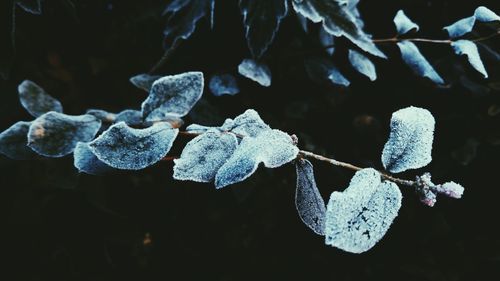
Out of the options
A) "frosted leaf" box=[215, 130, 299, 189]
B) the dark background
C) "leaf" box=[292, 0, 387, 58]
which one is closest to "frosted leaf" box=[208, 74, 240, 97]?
the dark background

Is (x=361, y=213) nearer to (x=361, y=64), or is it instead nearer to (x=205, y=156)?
(x=205, y=156)

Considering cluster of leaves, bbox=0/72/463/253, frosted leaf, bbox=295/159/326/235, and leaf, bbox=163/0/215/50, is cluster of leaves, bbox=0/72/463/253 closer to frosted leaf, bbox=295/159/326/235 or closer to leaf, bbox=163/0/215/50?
frosted leaf, bbox=295/159/326/235

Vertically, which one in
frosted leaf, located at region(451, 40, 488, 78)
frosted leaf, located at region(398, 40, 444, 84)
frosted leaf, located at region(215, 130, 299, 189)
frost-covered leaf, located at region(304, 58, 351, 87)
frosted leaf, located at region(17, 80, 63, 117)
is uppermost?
frosted leaf, located at region(215, 130, 299, 189)

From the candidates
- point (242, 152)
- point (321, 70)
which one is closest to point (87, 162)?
point (242, 152)

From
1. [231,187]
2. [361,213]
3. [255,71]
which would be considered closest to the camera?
[361,213]

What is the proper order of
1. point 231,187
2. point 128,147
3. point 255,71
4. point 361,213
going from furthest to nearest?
point 231,187, point 255,71, point 128,147, point 361,213

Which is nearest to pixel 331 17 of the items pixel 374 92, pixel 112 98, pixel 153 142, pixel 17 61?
pixel 374 92

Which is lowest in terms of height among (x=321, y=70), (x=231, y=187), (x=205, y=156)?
(x=231, y=187)

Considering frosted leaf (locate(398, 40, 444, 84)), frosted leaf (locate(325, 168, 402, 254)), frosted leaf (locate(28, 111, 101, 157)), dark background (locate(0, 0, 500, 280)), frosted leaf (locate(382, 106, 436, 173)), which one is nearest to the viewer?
frosted leaf (locate(325, 168, 402, 254))

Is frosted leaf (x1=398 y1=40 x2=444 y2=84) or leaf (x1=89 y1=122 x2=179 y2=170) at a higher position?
A: leaf (x1=89 y1=122 x2=179 y2=170)
